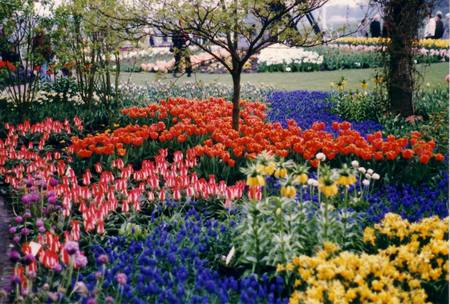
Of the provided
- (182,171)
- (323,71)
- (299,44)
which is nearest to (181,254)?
(182,171)

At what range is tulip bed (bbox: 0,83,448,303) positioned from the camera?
10.9ft

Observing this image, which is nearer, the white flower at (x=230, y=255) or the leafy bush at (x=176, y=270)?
the leafy bush at (x=176, y=270)

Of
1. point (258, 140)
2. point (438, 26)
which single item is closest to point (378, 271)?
point (258, 140)

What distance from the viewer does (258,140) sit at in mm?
6641

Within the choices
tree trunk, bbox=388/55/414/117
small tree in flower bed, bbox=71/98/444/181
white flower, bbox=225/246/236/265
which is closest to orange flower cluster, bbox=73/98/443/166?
small tree in flower bed, bbox=71/98/444/181

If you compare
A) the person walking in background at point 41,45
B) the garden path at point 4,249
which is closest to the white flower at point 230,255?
the garden path at point 4,249

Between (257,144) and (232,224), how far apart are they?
1.74m

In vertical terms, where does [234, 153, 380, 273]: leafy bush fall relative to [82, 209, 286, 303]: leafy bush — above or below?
above

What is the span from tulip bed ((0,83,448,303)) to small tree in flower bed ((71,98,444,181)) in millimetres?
19

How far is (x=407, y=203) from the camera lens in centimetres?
481

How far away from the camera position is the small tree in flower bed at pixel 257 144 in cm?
577

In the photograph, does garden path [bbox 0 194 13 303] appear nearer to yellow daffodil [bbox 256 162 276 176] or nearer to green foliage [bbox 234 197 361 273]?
green foliage [bbox 234 197 361 273]

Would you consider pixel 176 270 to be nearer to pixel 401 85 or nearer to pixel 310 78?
pixel 401 85

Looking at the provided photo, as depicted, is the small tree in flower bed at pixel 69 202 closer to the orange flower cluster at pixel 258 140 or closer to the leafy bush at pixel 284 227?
the orange flower cluster at pixel 258 140
